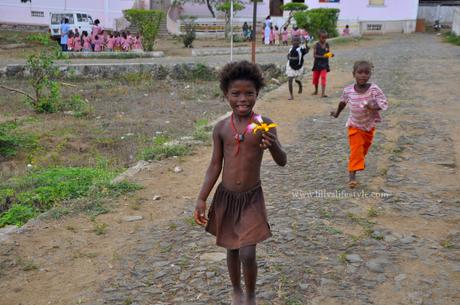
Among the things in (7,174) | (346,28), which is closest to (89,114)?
(7,174)

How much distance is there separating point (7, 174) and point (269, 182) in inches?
150

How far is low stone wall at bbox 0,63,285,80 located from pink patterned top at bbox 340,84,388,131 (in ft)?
34.1

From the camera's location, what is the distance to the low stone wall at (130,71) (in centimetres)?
1548

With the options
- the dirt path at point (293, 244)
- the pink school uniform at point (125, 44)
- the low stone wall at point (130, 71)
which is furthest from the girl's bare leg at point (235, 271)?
the pink school uniform at point (125, 44)

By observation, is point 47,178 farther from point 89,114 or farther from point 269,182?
point 89,114

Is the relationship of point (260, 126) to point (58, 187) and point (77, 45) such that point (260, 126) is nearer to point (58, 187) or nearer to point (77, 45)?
point (58, 187)

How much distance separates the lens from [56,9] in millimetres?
28688

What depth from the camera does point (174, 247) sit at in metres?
3.92

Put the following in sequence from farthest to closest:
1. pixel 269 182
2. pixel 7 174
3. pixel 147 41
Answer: pixel 147 41
pixel 7 174
pixel 269 182

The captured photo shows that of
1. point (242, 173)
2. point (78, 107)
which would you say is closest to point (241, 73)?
point (242, 173)

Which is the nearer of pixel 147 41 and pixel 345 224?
pixel 345 224

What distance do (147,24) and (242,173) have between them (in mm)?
20295

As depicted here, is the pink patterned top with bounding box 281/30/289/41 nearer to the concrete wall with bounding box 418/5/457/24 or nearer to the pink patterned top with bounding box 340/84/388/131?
the concrete wall with bounding box 418/5/457/24

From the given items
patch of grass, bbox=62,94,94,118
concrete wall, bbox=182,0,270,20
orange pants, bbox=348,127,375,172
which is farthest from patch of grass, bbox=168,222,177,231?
concrete wall, bbox=182,0,270,20
